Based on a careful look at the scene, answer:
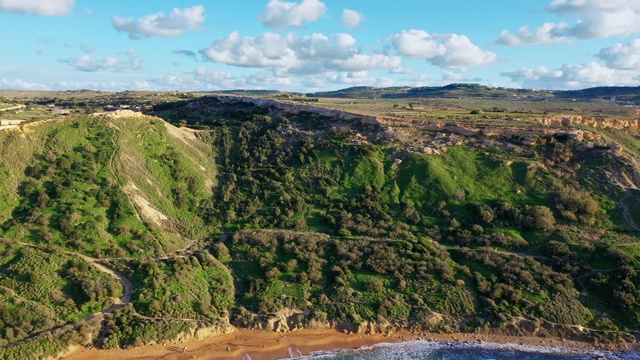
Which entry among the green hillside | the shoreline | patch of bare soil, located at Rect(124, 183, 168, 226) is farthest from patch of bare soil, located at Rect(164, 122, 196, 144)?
the shoreline

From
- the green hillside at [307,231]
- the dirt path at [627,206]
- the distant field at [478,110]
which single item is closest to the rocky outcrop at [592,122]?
the green hillside at [307,231]

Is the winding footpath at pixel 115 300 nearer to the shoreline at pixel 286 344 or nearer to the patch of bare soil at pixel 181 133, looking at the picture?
the shoreline at pixel 286 344

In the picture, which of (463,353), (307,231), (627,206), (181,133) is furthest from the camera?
(181,133)

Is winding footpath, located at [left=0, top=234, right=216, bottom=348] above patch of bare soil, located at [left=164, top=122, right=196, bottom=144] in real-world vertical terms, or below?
below

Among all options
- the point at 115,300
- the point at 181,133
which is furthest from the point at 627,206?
the point at 181,133

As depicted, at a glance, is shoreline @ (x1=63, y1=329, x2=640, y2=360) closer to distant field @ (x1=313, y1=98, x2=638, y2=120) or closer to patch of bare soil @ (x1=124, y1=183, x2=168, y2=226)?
patch of bare soil @ (x1=124, y1=183, x2=168, y2=226)

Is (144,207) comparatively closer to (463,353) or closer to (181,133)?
(181,133)
